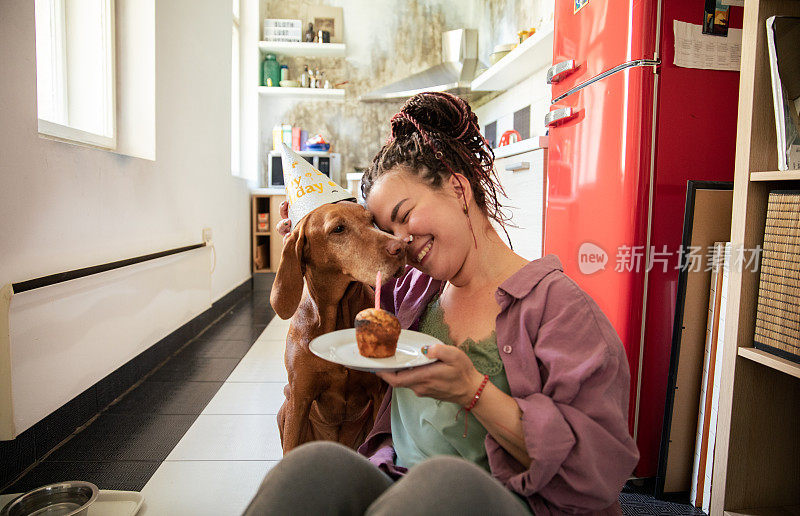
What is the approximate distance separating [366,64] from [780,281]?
19.5ft

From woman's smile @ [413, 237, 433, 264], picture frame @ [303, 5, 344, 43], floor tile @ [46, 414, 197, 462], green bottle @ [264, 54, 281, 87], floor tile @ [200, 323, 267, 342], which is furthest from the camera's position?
picture frame @ [303, 5, 344, 43]

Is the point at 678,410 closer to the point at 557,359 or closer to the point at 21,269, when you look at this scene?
the point at 557,359

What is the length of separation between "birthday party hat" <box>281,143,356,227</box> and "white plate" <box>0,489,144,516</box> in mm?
976

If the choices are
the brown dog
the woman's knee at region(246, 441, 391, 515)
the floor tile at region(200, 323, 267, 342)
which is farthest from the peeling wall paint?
the woman's knee at region(246, 441, 391, 515)

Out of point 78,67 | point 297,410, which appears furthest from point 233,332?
point 297,410

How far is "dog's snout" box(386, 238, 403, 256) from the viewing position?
3.67 ft

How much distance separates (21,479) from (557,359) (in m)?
1.83

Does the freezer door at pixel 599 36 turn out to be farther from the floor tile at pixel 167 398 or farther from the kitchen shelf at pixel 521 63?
the floor tile at pixel 167 398

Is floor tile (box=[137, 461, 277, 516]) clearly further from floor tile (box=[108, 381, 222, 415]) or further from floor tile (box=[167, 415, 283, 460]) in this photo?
floor tile (box=[108, 381, 222, 415])

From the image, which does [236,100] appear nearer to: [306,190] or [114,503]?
[306,190]

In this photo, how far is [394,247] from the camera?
1.14 meters

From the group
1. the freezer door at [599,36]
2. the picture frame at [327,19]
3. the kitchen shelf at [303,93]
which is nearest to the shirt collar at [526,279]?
the freezer door at [599,36]

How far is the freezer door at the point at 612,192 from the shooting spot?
1714 mm

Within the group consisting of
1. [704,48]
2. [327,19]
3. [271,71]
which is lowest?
[704,48]
